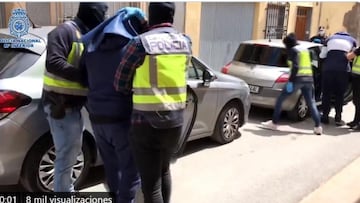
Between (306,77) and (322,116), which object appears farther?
(322,116)

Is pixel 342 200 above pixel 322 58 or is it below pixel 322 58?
below

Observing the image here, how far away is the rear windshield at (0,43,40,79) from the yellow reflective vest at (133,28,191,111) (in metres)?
1.34

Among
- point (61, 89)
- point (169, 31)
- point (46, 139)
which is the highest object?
point (169, 31)

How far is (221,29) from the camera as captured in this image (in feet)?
37.9

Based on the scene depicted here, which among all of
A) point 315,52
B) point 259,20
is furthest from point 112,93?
point 259,20

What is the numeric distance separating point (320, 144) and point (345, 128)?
4.27 feet

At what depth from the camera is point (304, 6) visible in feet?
52.4

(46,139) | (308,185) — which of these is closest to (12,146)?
(46,139)

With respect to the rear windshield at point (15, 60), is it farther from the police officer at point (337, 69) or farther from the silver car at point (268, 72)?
the police officer at point (337, 69)

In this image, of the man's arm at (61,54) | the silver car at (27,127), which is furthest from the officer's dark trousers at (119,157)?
the silver car at (27,127)

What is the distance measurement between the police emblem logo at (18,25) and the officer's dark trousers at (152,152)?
67.3 inches

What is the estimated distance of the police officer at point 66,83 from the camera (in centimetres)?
304

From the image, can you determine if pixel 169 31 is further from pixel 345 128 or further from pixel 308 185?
pixel 345 128

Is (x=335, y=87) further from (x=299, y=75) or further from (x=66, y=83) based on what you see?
(x=66, y=83)
